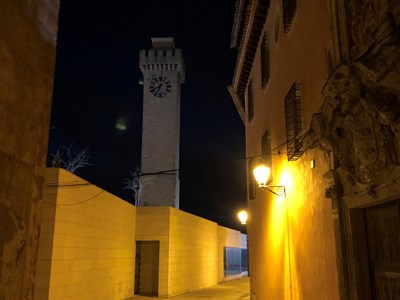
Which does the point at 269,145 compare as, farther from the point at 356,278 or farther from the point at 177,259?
the point at 177,259

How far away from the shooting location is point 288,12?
854cm

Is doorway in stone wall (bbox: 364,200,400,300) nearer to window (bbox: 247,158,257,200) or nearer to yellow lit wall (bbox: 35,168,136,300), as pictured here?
yellow lit wall (bbox: 35,168,136,300)

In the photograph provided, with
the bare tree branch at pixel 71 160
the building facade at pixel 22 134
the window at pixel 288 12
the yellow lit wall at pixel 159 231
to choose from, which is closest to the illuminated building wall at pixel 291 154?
the window at pixel 288 12

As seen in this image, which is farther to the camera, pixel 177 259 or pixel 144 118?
pixel 144 118

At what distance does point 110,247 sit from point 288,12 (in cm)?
951

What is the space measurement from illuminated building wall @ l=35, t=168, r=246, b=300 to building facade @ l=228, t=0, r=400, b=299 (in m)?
5.09

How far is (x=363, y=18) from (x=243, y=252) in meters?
35.4

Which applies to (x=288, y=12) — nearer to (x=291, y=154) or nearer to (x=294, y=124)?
(x=294, y=124)

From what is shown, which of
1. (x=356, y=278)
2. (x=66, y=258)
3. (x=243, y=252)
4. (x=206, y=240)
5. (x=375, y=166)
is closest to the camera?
(x=375, y=166)

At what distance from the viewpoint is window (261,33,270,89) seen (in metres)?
11.0

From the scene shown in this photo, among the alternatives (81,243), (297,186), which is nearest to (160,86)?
(81,243)

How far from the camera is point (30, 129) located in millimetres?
2773

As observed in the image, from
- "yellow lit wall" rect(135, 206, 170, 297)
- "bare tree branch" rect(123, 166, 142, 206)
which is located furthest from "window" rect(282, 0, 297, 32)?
"bare tree branch" rect(123, 166, 142, 206)

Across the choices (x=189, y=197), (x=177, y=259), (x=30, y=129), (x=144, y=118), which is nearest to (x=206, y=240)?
(x=177, y=259)
